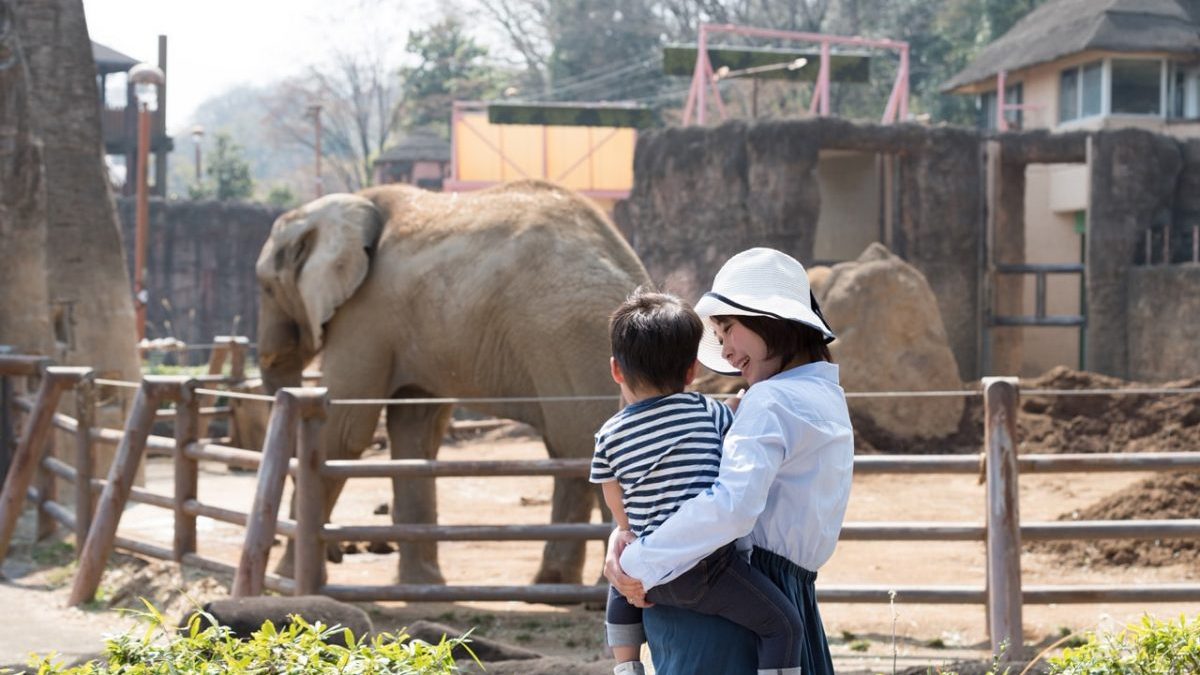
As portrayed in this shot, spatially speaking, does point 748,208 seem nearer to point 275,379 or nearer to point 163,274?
point 275,379

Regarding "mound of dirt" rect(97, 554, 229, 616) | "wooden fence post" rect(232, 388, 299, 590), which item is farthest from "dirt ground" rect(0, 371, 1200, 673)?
"wooden fence post" rect(232, 388, 299, 590)

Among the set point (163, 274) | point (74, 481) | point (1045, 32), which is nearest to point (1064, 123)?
point (1045, 32)

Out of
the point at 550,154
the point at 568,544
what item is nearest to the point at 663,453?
the point at 568,544

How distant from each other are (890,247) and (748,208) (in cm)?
231

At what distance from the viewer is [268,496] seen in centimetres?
674

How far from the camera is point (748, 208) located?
20203mm

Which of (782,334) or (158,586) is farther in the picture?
(158,586)

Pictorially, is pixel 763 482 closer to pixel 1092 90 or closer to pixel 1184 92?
pixel 1092 90

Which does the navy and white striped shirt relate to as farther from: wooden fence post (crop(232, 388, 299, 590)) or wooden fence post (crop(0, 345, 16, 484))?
wooden fence post (crop(0, 345, 16, 484))

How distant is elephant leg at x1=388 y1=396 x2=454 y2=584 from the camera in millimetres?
8562

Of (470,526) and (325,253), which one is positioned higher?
(325,253)

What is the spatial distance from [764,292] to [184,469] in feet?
17.8

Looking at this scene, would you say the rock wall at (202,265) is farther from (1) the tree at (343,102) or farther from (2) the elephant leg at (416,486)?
(2) the elephant leg at (416,486)

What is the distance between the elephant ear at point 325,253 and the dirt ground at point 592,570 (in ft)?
5.06
